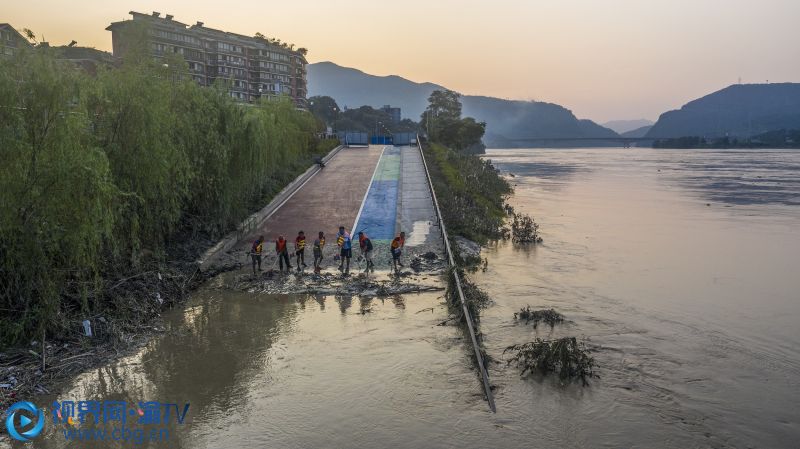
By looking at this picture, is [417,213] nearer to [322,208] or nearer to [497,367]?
[322,208]

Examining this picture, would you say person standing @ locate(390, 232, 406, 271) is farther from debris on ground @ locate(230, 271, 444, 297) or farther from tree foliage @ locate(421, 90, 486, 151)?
tree foliage @ locate(421, 90, 486, 151)

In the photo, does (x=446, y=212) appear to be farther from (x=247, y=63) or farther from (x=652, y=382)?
(x=247, y=63)

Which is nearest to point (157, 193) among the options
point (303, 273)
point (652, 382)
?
point (303, 273)

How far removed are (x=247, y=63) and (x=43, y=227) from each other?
9366 centimetres

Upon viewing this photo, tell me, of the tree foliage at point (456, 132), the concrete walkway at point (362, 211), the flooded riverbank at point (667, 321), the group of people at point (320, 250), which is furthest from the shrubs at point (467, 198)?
the tree foliage at point (456, 132)

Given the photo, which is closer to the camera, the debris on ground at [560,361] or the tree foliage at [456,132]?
the debris on ground at [560,361]

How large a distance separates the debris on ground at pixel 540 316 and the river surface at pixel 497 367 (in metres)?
0.30

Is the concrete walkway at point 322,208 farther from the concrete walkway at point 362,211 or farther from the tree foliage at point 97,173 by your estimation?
the tree foliage at point 97,173

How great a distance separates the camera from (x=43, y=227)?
1038 cm

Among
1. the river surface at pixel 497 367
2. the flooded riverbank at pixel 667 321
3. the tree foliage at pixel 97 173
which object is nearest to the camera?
the river surface at pixel 497 367

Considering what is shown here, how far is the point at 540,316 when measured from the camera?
14.2 m

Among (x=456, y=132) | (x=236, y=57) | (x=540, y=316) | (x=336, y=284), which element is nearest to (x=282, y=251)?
(x=336, y=284)

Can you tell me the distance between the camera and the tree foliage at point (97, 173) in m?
10.3

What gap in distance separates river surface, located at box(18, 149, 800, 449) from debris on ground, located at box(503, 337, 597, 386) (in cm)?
29
